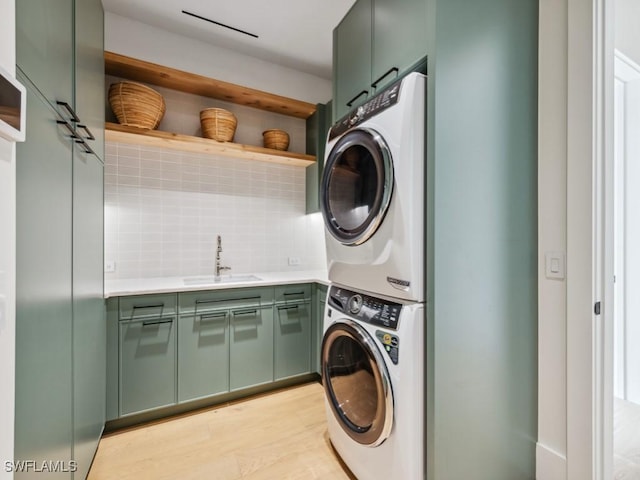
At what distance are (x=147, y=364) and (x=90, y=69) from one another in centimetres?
173

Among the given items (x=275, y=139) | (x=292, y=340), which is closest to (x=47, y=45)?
(x=275, y=139)

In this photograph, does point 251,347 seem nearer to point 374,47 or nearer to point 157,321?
point 157,321

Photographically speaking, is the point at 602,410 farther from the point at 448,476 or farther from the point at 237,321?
the point at 237,321

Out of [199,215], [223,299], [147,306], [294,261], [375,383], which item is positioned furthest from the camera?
[294,261]

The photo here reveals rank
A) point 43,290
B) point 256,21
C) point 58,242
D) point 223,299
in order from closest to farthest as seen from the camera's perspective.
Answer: point 43,290
point 58,242
point 223,299
point 256,21

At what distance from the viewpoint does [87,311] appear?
4.71 ft

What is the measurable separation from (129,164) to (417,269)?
2297mm

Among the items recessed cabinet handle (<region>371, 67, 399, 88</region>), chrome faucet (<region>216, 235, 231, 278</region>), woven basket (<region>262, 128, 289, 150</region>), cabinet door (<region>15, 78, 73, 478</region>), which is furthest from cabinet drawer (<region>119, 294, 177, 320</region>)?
recessed cabinet handle (<region>371, 67, 399, 88</region>)

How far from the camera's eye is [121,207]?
2.28m

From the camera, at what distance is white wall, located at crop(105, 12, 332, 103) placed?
2.23 meters

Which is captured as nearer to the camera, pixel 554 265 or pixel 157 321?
pixel 554 265

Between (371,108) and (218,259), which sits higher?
(371,108)

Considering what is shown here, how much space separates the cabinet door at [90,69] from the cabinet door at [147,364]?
3.62 feet

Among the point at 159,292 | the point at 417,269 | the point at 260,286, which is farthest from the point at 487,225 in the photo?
the point at 159,292
